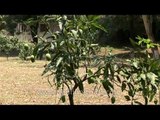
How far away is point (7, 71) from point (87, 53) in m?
12.3

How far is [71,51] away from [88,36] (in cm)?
19

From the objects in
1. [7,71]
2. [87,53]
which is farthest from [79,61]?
[7,71]

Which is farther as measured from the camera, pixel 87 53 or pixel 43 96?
pixel 43 96

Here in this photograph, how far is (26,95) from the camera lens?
8.65 m

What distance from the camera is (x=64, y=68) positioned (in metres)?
2.59
